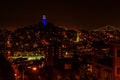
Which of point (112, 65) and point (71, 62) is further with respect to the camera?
point (71, 62)

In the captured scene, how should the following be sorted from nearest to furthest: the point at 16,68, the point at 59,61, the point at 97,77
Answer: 1. the point at 97,77
2. the point at 59,61
3. the point at 16,68

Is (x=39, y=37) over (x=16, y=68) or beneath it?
over

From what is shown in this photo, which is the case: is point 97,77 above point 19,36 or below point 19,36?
below

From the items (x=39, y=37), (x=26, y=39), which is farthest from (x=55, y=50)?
(x=26, y=39)

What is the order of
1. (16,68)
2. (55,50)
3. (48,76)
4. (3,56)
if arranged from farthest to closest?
1. (3,56)
2. (16,68)
3. (55,50)
4. (48,76)

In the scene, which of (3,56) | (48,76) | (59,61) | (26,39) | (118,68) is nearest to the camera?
(118,68)

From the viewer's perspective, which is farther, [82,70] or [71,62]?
[71,62]

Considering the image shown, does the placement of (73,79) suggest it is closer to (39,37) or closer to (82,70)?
(82,70)

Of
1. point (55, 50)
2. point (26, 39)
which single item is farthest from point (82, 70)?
point (26, 39)

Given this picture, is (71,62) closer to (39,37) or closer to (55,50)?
(55,50)
